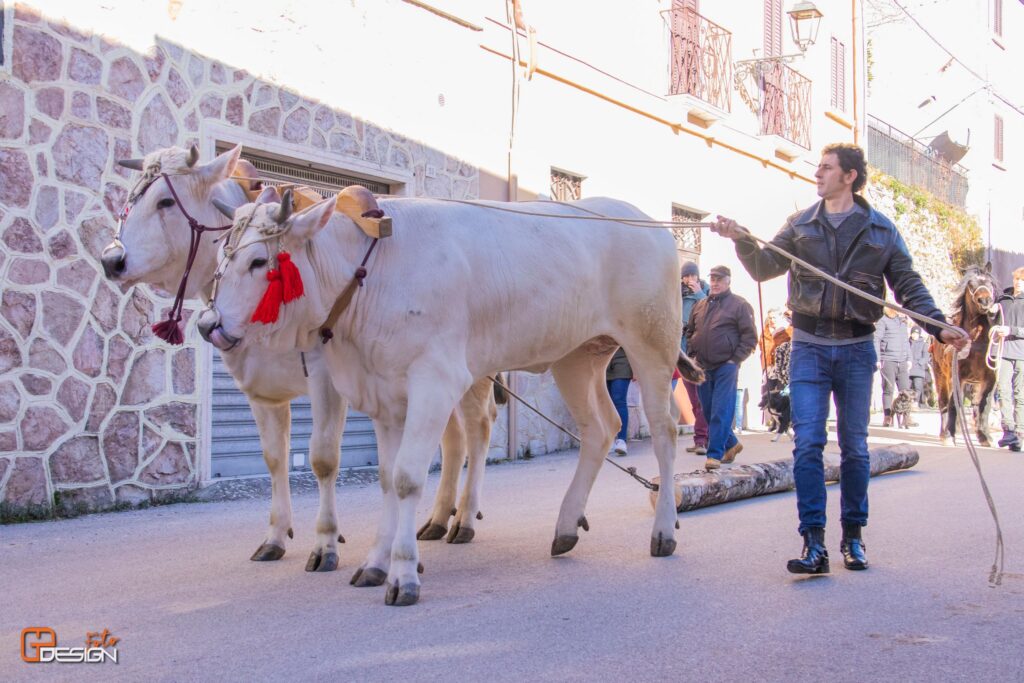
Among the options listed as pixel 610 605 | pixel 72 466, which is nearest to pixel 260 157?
pixel 72 466

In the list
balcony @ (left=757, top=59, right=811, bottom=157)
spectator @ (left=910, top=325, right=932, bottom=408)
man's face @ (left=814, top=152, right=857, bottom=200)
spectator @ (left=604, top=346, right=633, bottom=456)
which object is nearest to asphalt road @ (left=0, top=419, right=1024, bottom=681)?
man's face @ (left=814, top=152, right=857, bottom=200)

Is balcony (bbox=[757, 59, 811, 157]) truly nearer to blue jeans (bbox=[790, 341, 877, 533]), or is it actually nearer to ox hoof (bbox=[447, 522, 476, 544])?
ox hoof (bbox=[447, 522, 476, 544])

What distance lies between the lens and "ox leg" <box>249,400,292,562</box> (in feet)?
21.3

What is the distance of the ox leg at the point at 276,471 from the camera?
6504mm

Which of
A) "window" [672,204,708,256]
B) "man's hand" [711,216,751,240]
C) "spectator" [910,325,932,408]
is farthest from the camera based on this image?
"spectator" [910,325,932,408]

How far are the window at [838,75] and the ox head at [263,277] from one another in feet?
63.8

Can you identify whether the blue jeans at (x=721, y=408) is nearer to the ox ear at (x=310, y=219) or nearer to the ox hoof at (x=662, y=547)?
the ox hoof at (x=662, y=547)

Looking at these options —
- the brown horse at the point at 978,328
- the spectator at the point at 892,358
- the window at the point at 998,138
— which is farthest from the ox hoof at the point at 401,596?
the window at the point at 998,138

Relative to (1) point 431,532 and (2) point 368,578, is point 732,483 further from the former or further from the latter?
(2) point 368,578

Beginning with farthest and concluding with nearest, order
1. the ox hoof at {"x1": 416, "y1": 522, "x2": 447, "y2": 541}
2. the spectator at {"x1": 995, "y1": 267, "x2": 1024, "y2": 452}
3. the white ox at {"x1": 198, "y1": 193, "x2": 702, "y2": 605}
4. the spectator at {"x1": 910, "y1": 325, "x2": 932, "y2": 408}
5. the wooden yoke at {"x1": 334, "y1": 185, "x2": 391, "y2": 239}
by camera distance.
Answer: the spectator at {"x1": 910, "y1": 325, "x2": 932, "y2": 408} → the spectator at {"x1": 995, "y1": 267, "x2": 1024, "y2": 452} → the ox hoof at {"x1": 416, "y1": 522, "x2": 447, "y2": 541} → the wooden yoke at {"x1": 334, "y1": 185, "x2": 391, "y2": 239} → the white ox at {"x1": 198, "y1": 193, "x2": 702, "y2": 605}

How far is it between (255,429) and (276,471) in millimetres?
3647

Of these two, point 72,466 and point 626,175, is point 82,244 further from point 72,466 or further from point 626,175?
point 626,175

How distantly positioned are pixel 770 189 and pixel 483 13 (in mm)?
9037

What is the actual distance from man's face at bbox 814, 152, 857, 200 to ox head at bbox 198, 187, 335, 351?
2548mm
